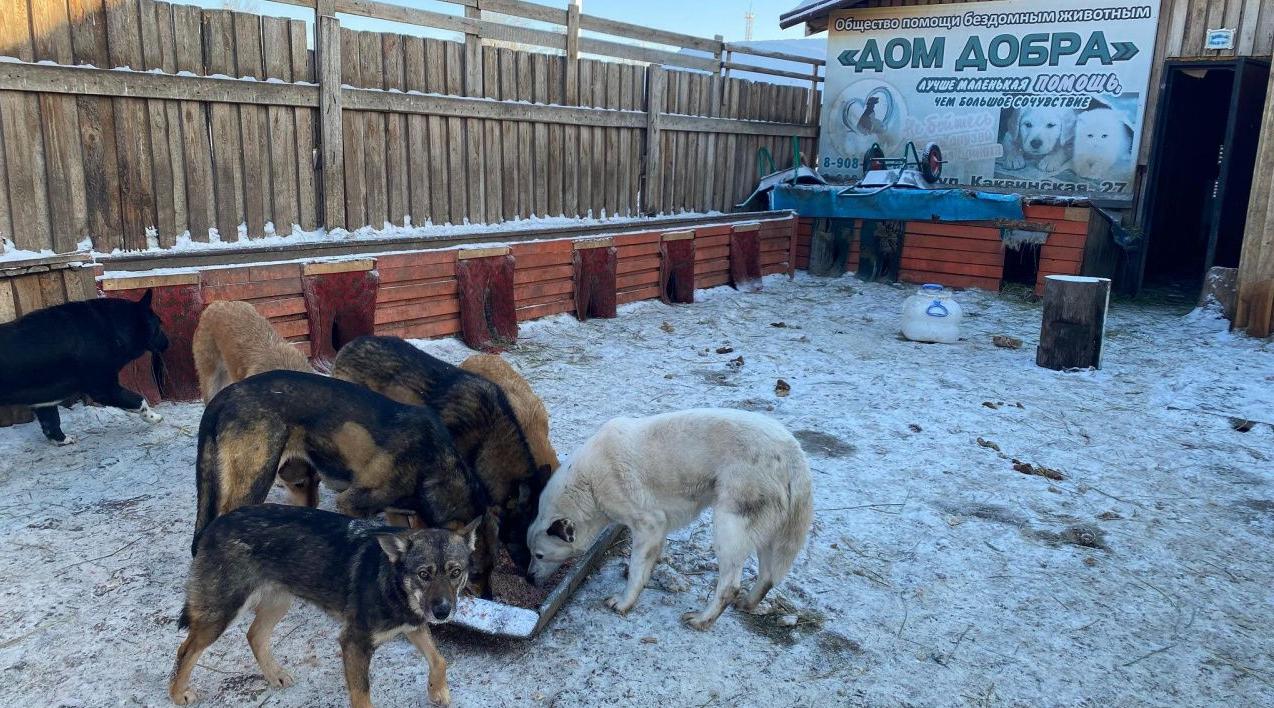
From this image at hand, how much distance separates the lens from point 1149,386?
28.9 feet

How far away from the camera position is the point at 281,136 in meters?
9.16

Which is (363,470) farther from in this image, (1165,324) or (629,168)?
(1165,324)

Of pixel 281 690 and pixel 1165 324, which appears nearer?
pixel 281 690

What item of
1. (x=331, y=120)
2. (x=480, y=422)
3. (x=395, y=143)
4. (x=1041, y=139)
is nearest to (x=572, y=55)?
(x=395, y=143)

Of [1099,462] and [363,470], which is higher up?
[363,470]

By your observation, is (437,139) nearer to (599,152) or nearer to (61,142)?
(599,152)

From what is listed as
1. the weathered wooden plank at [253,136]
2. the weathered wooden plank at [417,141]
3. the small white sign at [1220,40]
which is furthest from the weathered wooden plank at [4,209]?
the small white sign at [1220,40]

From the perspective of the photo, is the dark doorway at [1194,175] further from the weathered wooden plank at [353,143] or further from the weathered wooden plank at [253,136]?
the weathered wooden plank at [253,136]

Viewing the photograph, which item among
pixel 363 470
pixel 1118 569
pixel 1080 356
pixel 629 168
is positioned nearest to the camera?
pixel 363 470

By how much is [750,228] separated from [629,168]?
83.9 inches

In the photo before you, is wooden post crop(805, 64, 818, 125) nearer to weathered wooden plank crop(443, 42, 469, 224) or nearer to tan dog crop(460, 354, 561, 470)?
weathered wooden plank crop(443, 42, 469, 224)

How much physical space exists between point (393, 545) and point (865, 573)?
108 inches

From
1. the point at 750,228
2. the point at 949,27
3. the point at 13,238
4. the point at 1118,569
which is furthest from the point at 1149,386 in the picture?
the point at 13,238

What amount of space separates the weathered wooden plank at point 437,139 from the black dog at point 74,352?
4.80m
